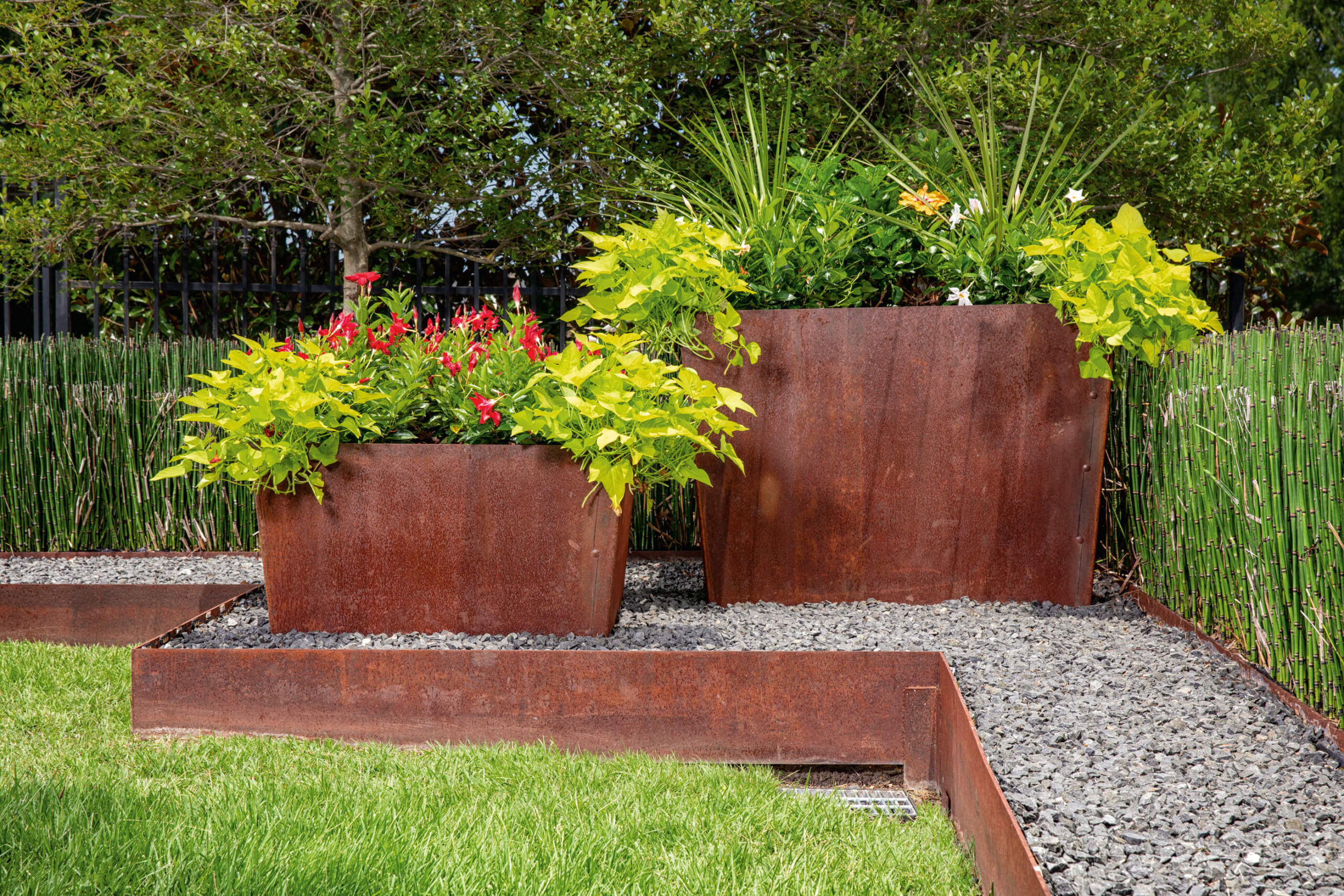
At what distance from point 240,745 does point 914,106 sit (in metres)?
4.71

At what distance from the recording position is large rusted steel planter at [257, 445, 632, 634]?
9.08 ft

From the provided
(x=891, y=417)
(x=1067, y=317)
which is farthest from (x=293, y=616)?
(x=1067, y=317)

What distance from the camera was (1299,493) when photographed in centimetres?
217

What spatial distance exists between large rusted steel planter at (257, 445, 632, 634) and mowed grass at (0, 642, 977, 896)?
1.48 feet

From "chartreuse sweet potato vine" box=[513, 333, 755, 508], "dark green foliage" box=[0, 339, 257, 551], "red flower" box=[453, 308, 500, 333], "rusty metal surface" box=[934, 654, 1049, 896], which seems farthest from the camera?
"dark green foliage" box=[0, 339, 257, 551]

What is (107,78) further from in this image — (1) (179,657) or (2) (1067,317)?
(2) (1067,317)

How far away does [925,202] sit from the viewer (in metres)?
3.39

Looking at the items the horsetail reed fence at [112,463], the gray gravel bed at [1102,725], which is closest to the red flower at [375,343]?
the gray gravel bed at [1102,725]

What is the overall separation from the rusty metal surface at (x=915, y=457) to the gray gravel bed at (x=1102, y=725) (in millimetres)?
129

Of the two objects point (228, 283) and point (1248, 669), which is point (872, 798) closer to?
point (1248, 669)

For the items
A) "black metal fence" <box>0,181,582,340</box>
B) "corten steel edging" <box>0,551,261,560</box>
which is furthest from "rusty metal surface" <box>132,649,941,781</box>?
"black metal fence" <box>0,181,582,340</box>

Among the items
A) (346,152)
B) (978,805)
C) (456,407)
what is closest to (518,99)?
(346,152)

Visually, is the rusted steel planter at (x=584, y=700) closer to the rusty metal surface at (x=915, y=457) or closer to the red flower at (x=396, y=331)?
the rusty metal surface at (x=915, y=457)

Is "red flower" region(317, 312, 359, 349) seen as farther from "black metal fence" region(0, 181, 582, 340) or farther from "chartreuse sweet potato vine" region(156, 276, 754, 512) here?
"black metal fence" region(0, 181, 582, 340)
